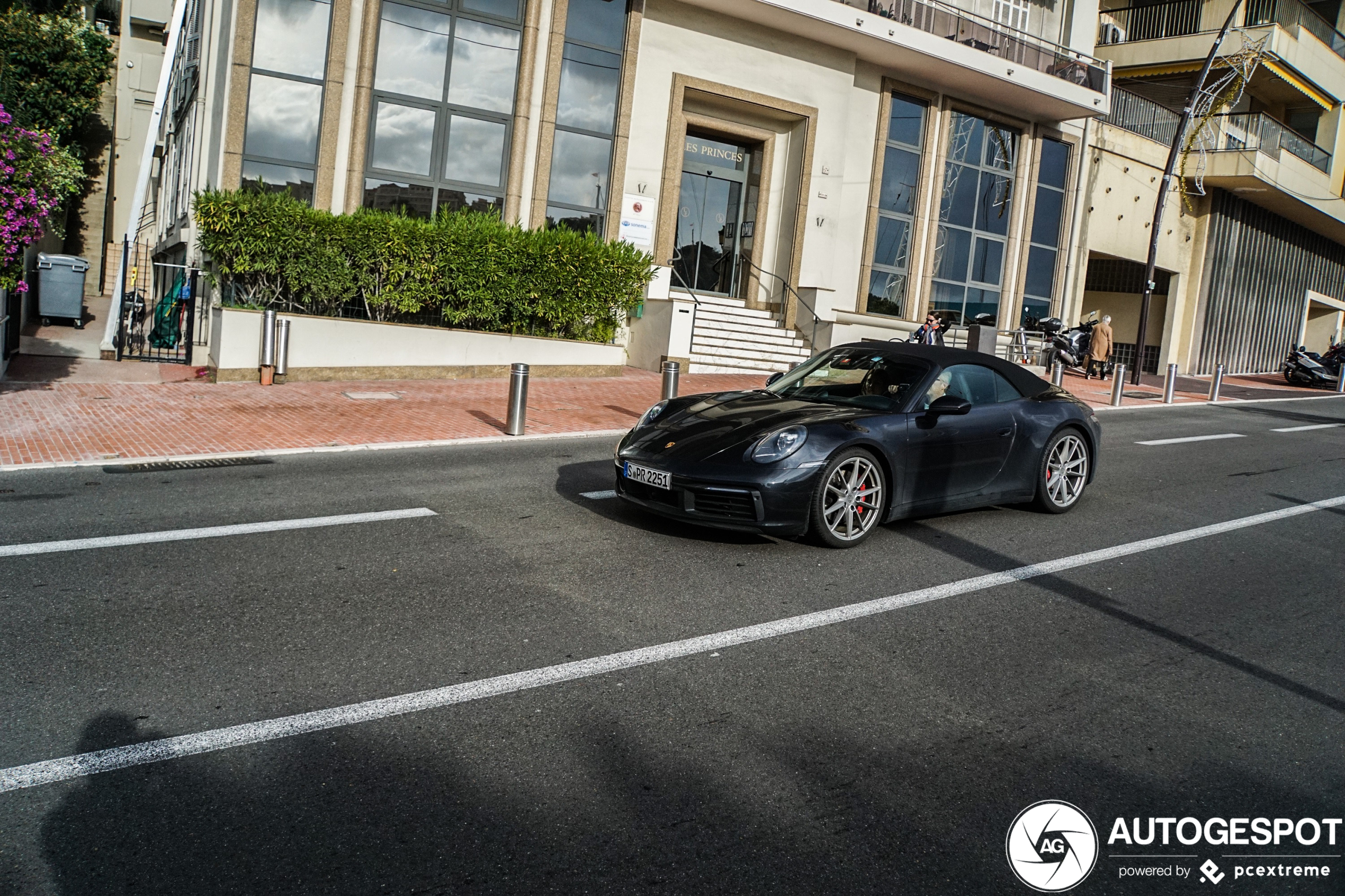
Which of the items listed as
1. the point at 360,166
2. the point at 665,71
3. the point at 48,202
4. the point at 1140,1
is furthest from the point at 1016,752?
the point at 1140,1

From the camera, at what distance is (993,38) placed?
24406mm

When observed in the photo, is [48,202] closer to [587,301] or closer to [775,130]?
[587,301]

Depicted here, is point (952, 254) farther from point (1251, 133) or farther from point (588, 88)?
point (1251, 133)

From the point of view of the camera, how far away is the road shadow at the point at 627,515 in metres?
7.23

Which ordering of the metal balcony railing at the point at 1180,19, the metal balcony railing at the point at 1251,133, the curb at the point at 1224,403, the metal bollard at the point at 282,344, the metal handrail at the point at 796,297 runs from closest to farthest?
the metal bollard at the point at 282,344
the curb at the point at 1224,403
the metal handrail at the point at 796,297
the metal balcony railing at the point at 1251,133
the metal balcony railing at the point at 1180,19

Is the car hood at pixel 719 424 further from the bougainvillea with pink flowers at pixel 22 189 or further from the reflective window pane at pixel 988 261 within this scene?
the reflective window pane at pixel 988 261

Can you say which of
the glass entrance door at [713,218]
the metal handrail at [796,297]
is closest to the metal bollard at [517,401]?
the glass entrance door at [713,218]

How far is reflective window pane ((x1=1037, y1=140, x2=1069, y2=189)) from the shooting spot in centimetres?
2725

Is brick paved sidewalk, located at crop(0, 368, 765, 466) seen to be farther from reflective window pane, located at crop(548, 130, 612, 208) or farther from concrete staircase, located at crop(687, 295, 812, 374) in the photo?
reflective window pane, located at crop(548, 130, 612, 208)

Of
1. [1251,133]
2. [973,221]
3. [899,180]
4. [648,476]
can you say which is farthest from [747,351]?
[1251,133]

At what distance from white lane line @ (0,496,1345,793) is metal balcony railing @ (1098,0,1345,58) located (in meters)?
31.3

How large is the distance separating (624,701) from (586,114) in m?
17.1

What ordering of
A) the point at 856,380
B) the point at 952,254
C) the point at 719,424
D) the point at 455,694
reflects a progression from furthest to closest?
1. the point at 952,254
2. the point at 856,380
3. the point at 719,424
4. the point at 455,694

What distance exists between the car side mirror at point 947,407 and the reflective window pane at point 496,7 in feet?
46.7
